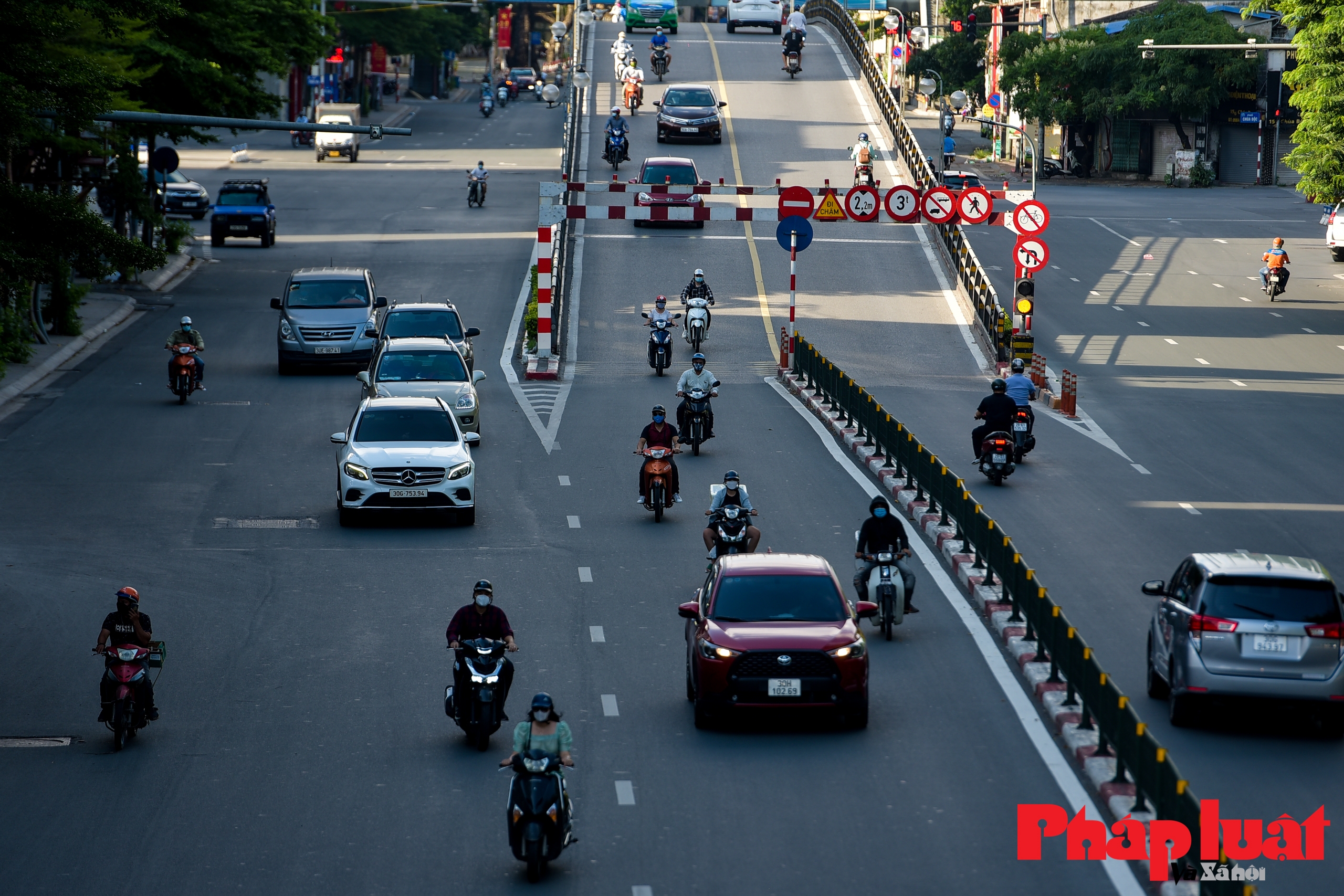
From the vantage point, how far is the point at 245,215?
186 ft

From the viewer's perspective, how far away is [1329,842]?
12.2 m

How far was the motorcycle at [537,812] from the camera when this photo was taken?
1152 cm

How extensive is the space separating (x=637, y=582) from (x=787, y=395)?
50.6 ft

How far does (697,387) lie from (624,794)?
1531 centimetres

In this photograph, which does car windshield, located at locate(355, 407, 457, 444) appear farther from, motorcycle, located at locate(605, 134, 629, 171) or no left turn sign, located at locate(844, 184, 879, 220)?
motorcycle, located at locate(605, 134, 629, 171)

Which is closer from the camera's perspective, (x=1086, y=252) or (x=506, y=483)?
(x=506, y=483)

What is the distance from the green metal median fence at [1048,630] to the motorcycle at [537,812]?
394cm

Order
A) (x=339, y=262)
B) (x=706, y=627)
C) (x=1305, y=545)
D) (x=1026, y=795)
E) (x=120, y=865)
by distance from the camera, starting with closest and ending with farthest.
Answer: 1. (x=120, y=865)
2. (x=1026, y=795)
3. (x=706, y=627)
4. (x=1305, y=545)
5. (x=339, y=262)

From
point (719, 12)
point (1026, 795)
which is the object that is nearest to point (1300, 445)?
point (1026, 795)

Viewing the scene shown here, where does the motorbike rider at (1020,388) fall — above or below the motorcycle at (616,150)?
below

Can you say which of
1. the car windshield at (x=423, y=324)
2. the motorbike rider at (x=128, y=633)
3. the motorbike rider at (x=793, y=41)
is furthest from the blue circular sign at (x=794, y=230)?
the motorbike rider at (x=793, y=41)

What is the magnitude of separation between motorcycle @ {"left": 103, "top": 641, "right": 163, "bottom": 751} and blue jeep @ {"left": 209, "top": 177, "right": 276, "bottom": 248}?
43.5 m

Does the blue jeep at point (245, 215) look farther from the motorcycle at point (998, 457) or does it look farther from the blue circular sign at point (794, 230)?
the motorcycle at point (998, 457)

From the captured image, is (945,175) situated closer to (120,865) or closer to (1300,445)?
(1300,445)
